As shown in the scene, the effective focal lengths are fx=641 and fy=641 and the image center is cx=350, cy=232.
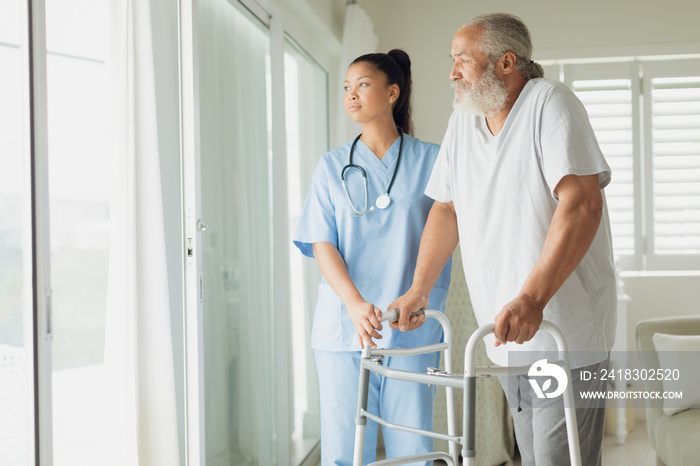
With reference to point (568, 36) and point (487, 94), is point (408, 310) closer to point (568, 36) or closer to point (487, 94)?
point (487, 94)

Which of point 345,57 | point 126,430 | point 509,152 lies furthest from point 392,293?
point 345,57

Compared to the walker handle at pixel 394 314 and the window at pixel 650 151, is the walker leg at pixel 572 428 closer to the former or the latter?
the walker handle at pixel 394 314

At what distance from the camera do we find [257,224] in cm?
246

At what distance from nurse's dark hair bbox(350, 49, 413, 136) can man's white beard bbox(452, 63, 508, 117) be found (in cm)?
44

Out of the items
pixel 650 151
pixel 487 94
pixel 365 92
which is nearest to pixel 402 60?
pixel 365 92

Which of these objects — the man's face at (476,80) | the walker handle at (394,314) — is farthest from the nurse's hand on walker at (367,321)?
the man's face at (476,80)

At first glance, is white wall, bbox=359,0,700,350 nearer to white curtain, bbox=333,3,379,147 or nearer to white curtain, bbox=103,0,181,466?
white curtain, bbox=333,3,379,147

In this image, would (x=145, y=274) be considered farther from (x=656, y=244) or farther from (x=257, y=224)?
(x=656, y=244)

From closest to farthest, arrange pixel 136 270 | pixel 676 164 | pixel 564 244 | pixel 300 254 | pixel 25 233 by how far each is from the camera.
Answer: pixel 564 244, pixel 25 233, pixel 136 270, pixel 300 254, pixel 676 164

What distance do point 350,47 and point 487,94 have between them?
6.41 ft

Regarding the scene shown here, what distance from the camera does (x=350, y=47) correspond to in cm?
318

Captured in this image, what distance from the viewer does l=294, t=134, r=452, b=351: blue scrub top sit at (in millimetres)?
1688

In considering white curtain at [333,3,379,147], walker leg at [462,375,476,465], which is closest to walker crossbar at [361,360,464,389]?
walker leg at [462,375,476,465]

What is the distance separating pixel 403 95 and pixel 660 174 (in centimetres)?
263
